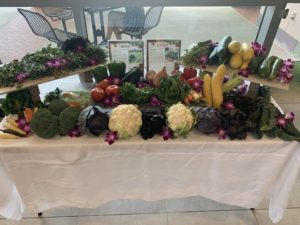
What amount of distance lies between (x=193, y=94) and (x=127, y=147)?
0.41 meters

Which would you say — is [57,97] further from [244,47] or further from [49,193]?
[244,47]

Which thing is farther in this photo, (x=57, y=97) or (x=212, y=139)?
(x=57, y=97)

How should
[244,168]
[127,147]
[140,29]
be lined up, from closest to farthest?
[127,147], [244,168], [140,29]

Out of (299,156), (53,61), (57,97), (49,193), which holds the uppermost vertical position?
(53,61)

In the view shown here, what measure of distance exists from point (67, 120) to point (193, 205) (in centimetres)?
99

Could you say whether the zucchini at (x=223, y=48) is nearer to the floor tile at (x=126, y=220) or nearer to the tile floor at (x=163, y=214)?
the tile floor at (x=163, y=214)

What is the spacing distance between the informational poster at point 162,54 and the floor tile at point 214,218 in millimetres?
887

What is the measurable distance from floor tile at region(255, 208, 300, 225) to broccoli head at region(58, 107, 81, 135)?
1.25 metres

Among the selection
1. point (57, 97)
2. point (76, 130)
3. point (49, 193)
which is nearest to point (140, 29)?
point (57, 97)

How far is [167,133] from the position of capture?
3.57ft

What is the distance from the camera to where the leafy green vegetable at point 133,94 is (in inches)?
48.1

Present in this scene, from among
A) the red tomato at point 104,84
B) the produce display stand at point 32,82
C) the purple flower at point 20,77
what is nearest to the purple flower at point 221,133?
the red tomato at point 104,84

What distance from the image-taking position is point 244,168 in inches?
47.8

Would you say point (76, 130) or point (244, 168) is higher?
point (76, 130)
